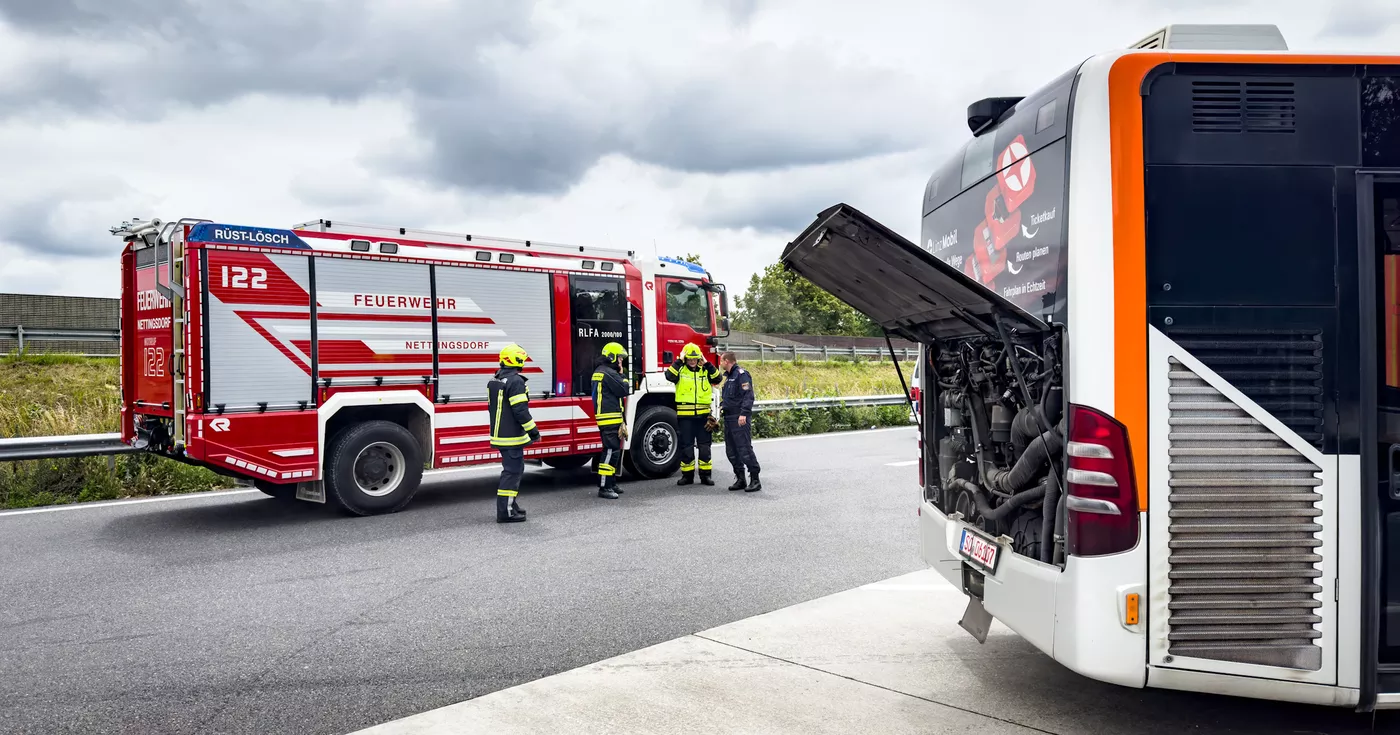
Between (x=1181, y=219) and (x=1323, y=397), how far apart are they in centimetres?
80

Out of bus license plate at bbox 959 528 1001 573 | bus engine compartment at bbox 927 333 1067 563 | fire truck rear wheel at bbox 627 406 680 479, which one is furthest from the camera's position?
fire truck rear wheel at bbox 627 406 680 479

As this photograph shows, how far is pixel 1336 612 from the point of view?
11.2 feet

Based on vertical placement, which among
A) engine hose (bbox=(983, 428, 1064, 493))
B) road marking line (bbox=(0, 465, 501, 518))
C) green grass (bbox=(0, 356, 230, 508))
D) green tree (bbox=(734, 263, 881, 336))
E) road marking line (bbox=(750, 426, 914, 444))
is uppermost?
green tree (bbox=(734, 263, 881, 336))

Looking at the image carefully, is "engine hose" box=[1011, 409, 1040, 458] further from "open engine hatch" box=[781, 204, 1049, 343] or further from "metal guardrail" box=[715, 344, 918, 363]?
"metal guardrail" box=[715, 344, 918, 363]

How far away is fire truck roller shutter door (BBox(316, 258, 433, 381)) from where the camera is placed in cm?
952

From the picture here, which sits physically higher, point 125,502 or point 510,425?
point 510,425

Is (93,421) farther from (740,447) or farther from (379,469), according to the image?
(740,447)

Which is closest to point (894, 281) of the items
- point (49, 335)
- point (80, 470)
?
point (80, 470)

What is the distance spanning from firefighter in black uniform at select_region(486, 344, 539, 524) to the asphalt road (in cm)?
32

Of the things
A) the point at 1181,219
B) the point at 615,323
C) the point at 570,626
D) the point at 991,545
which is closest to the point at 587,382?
the point at 615,323

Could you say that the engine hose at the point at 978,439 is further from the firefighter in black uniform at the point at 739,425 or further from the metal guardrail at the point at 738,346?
the metal guardrail at the point at 738,346

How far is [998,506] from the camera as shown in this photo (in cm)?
438

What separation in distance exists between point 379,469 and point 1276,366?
835 cm

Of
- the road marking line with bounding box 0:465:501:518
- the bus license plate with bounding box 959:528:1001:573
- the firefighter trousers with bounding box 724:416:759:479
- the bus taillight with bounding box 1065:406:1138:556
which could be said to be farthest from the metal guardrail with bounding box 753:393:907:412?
the bus taillight with bounding box 1065:406:1138:556
